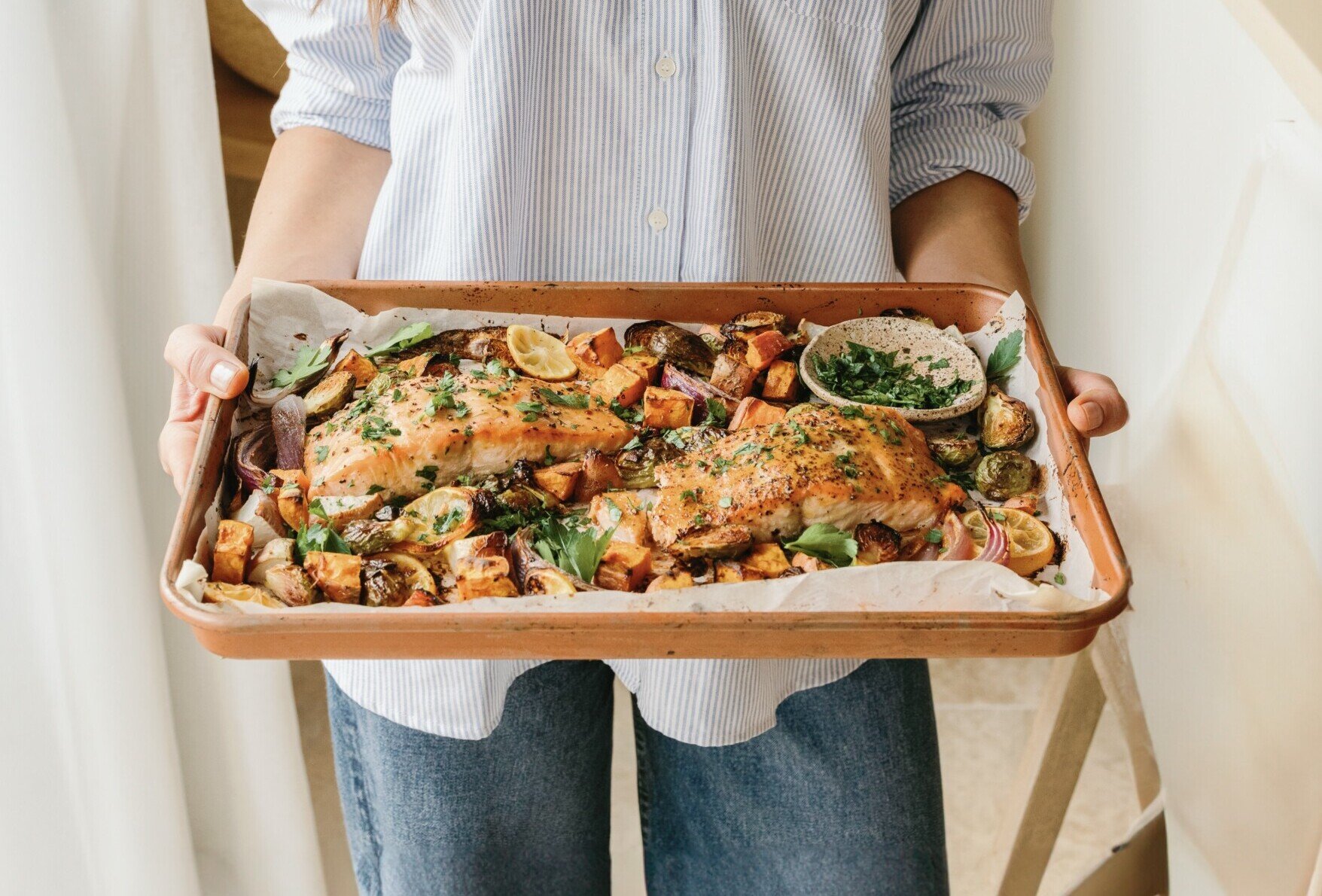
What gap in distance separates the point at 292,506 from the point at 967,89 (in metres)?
0.90

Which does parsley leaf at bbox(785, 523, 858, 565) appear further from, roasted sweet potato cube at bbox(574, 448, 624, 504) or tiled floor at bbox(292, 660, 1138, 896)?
tiled floor at bbox(292, 660, 1138, 896)

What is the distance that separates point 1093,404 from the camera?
886mm

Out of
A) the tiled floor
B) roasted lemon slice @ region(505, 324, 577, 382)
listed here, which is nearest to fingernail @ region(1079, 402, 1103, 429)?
roasted lemon slice @ region(505, 324, 577, 382)

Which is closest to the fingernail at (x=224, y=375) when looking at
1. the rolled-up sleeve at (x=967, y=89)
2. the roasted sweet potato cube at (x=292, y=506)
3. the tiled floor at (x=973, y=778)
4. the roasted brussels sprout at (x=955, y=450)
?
the roasted sweet potato cube at (x=292, y=506)

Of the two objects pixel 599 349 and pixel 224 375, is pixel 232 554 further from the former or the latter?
pixel 599 349

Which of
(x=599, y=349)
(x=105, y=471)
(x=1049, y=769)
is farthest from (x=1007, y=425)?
(x=105, y=471)

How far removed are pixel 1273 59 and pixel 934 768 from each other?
32.3 inches

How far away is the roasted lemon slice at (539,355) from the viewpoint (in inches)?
41.6

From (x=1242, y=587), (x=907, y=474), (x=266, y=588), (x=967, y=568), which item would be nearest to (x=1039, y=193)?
(x=1242, y=587)

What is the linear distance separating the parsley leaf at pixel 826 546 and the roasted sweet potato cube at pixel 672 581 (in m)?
0.10

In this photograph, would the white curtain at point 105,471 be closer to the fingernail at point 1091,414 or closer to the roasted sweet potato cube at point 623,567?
the roasted sweet potato cube at point 623,567

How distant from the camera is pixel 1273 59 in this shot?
72 centimetres

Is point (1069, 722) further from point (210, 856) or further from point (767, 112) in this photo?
point (210, 856)

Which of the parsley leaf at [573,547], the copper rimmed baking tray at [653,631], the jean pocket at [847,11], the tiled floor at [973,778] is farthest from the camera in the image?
the tiled floor at [973,778]
